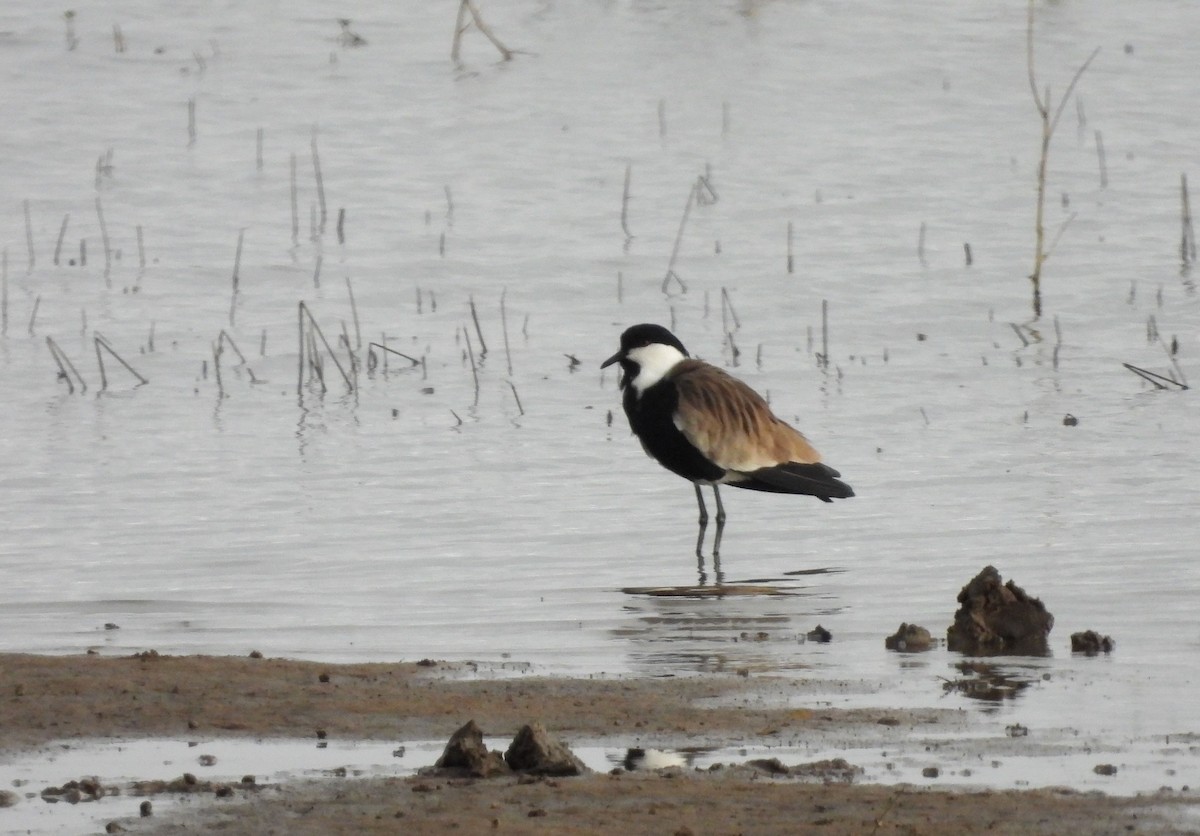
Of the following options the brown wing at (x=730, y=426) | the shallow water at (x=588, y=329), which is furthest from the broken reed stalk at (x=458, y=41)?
the brown wing at (x=730, y=426)

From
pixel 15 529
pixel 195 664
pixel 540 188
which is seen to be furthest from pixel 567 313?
pixel 195 664

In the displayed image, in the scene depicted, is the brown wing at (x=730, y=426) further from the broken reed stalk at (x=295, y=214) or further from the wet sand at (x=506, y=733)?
the broken reed stalk at (x=295, y=214)

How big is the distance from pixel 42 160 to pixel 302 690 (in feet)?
54.0

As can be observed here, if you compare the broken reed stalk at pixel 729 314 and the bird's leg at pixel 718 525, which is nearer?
the bird's leg at pixel 718 525

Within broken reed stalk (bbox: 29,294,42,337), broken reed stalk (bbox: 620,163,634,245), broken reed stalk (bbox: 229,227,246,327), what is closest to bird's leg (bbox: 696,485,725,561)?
broken reed stalk (bbox: 229,227,246,327)

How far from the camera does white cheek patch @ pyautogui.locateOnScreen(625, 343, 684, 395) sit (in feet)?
35.0

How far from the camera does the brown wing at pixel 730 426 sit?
10359mm

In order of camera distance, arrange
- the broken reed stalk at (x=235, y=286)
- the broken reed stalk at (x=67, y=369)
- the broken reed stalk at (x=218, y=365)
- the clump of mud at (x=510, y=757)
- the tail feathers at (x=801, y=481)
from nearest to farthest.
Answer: the clump of mud at (x=510, y=757) < the tail feathers at (x=801, y=481) < the broken reed stalk at (x=218, y=365) < the broken reed stalk at (x=67, y=369) < the broken reed stalk at (x=235, y=286)

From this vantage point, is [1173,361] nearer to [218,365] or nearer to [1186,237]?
[1186,237]

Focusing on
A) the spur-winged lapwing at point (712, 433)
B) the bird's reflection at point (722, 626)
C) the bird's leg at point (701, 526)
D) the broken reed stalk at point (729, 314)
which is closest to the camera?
the bird's reflection at point (722, 626)

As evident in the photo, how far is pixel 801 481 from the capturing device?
34.0 feet

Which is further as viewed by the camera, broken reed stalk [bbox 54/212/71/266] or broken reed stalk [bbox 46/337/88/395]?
broken reed stalk [bbox 54/212/71/266]

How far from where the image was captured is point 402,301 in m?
16.4

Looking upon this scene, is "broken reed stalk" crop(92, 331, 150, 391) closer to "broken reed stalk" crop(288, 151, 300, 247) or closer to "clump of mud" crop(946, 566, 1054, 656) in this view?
"broken reed stalk" crop(288, 151, 300, 247)
